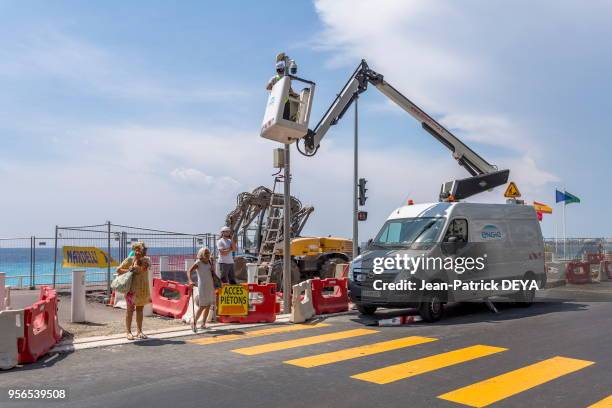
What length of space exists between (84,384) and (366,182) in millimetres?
14878

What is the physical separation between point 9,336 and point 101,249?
9027mm

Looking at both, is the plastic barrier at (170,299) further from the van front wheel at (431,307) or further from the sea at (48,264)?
the van front wheel at (431,307)

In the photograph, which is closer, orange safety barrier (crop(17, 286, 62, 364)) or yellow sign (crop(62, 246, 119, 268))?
orange safety barrier (crop(17, 286, 62, 364))

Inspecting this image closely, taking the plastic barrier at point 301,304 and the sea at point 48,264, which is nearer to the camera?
the plastic barrier at point 301,304

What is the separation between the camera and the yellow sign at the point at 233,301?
11.3 m

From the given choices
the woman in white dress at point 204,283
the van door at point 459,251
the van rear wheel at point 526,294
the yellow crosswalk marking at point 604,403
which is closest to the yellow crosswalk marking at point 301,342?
the woman in white dress at point 204,283

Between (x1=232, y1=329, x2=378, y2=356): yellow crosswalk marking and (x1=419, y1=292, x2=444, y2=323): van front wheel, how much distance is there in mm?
1468

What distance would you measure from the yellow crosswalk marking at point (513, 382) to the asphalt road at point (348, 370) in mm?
12

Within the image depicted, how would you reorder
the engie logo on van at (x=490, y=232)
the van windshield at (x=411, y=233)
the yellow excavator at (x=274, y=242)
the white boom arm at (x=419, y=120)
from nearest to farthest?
the van windshield at (x=411, y=233) < the engie logo on van at (x=490, y=232) < the white boom arm at (x=419, y=120) < the yellow excavator at (x=274, y=242)

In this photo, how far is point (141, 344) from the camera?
29.5 feet

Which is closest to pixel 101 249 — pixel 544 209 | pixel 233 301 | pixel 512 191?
pixel 233 301

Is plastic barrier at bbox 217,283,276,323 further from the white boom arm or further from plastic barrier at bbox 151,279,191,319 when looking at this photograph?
the white boom arm

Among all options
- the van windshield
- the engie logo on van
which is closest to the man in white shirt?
the van windshield

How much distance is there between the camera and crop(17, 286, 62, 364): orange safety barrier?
766 cm
